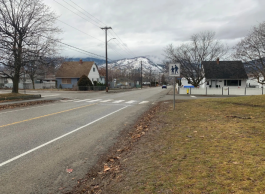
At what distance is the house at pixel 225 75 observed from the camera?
1685 inches

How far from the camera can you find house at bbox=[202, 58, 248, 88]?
4280cm

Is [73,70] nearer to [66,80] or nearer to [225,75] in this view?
[66,80]

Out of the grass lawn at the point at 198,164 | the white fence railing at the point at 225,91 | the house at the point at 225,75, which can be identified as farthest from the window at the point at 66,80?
the grass lawn at the point at 198,164

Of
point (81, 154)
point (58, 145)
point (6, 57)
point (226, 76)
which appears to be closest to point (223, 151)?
point (81, 154)

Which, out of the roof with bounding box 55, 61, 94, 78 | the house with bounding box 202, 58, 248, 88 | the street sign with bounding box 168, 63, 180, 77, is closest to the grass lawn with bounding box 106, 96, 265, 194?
the street sign with bounding box 168, 63, 180, 77

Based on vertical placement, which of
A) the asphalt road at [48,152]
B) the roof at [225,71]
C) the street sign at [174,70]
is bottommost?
the asphalt road at [48,152]

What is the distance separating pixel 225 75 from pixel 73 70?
3654cm

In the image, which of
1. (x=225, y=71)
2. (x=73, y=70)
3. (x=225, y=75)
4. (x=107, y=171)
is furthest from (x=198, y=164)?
(x=73, y=70)

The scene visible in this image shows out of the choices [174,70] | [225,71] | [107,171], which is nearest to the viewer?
[107,171]

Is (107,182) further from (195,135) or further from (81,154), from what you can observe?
(195,135)

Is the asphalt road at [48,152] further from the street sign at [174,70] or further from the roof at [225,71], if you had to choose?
the roof at [225,71]

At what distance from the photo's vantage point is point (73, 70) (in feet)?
175

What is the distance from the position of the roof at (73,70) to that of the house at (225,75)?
2979cm

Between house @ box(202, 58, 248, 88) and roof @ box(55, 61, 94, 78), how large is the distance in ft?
97.7
